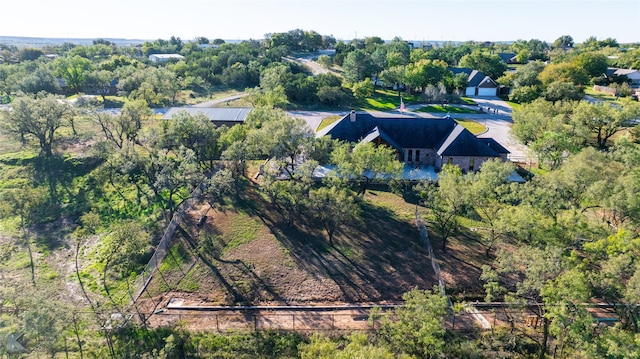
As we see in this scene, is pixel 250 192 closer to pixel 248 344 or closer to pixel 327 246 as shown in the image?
pixel 327 246

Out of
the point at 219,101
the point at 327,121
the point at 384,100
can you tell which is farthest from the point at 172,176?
the point at 384,100

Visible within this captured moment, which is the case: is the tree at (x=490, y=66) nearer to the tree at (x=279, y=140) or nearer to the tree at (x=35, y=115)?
the tree at (x=279, y=140)

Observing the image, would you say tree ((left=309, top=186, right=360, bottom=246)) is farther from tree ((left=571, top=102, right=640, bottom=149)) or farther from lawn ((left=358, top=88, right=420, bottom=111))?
lawn ((left=358, top=88, right=420, bottom=111))

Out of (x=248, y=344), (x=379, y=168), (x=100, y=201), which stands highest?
(x=379, y=168)

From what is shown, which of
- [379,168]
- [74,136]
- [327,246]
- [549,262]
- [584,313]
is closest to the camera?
[584,313]

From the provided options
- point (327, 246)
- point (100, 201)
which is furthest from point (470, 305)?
point (100, 201)

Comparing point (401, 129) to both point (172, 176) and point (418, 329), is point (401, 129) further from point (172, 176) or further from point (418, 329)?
point (418, 329)

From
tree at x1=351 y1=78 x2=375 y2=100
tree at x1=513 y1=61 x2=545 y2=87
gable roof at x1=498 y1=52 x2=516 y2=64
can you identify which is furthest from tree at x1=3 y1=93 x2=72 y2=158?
gable roof at x1=498 y1=52 x2=516 y2=64
